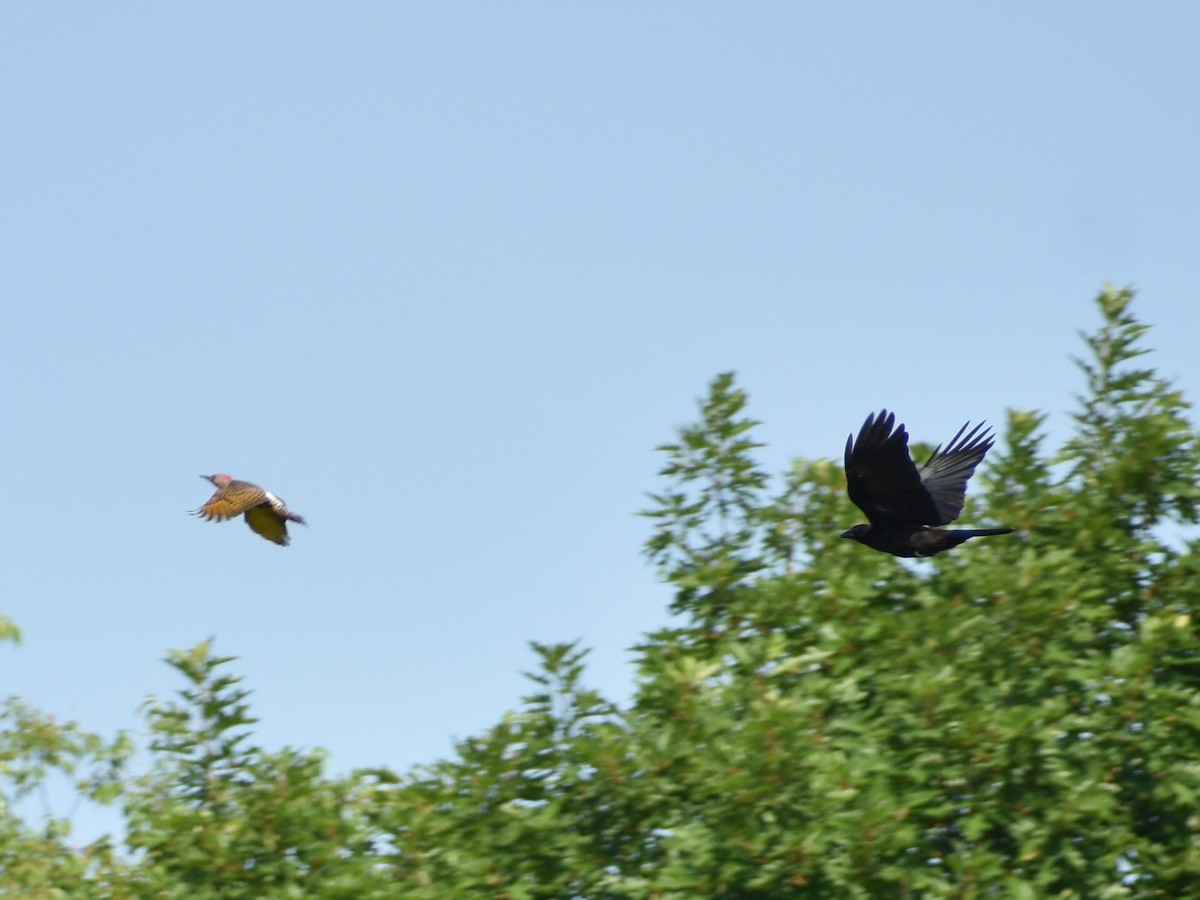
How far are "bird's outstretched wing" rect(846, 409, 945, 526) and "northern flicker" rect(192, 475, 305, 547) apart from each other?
150 inches

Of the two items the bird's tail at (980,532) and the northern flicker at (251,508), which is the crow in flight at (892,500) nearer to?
the bird's tail at (980,532)

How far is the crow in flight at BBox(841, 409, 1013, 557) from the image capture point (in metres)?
9.62

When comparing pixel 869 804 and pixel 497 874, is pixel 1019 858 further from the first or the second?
pixel 497 874

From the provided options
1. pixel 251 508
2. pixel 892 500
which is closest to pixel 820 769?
pixel 892 500

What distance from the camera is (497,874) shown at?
852cm

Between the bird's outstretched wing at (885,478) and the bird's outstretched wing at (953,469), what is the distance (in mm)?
386

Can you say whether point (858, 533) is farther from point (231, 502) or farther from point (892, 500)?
point (231, 502)

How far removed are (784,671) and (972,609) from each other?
109 centimetres

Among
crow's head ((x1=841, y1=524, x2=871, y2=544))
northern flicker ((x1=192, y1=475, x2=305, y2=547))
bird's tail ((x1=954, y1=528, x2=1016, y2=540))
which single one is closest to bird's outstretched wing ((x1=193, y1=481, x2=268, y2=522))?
northern flicker ((x1=192, y1=475, x2=305, y2=547))

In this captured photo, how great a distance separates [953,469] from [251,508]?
4477mm

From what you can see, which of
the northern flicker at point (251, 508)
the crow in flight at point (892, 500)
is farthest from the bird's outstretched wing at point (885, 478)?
the northern flicker at point (251, 508)

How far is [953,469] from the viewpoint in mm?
10641

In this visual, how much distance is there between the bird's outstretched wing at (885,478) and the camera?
957cm

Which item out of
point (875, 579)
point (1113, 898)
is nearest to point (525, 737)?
point (875, 579)
